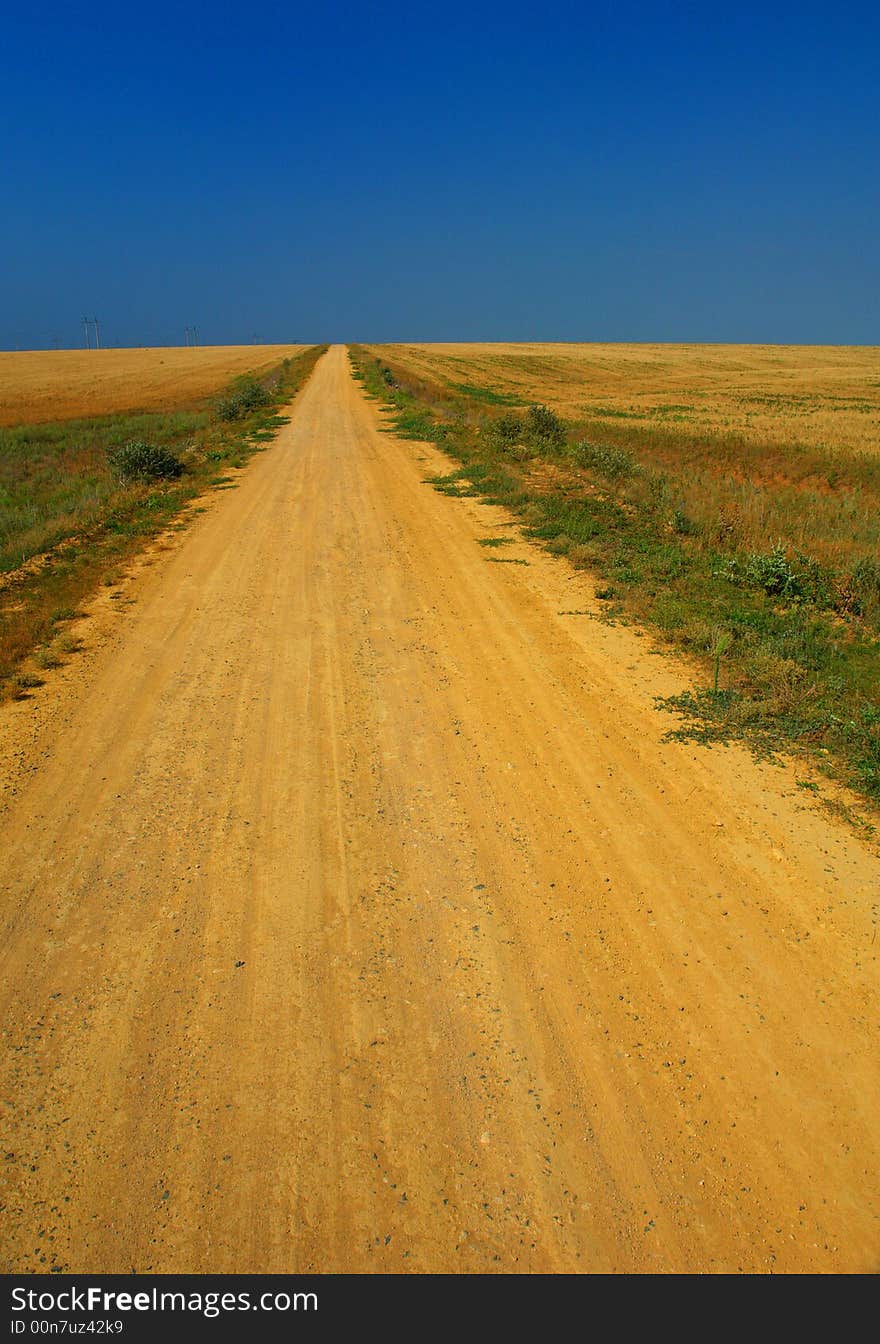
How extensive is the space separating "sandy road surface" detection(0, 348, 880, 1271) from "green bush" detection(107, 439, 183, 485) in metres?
11.3

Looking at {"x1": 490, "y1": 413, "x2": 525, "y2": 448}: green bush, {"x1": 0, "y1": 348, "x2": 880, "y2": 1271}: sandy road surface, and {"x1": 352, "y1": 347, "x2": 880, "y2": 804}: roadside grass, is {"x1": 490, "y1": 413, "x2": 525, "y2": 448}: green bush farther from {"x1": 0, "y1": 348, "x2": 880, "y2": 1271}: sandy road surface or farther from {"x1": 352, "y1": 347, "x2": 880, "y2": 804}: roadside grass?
{"x1": 0, "y1": 348, "x2": 880, "y2": 1271}: sandy road surface

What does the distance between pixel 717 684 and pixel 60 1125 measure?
19.1 feet

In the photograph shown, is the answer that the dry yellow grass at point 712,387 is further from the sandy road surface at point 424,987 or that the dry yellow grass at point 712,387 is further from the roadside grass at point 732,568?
the sandy road surface at point 424,987

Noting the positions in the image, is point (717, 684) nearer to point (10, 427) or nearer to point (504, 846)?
point (504, 846)

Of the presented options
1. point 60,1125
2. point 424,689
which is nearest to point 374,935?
point 60,1125

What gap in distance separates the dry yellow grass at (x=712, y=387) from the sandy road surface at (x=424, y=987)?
2462 cm

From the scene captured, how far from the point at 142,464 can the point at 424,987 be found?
15.9 metres

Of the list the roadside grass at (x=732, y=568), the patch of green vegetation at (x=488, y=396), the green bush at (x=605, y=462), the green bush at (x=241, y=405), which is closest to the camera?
the roadside grass at (x=732, y=568)

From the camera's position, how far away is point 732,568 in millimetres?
9312

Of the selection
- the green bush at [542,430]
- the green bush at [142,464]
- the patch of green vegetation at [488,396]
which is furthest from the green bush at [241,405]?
the green bush at [542,430]

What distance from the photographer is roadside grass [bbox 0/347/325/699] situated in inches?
317

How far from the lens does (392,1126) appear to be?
3.08m

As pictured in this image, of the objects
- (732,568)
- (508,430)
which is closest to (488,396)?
(508,430)

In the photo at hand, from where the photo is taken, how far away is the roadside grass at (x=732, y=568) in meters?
6.07
